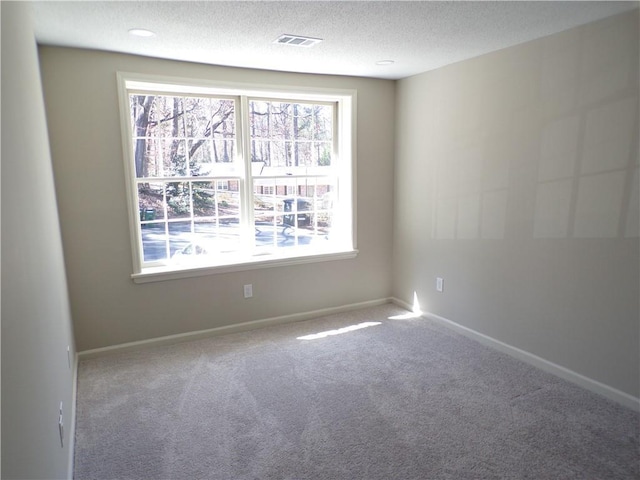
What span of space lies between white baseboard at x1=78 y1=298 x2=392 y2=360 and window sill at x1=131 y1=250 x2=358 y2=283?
0.50m

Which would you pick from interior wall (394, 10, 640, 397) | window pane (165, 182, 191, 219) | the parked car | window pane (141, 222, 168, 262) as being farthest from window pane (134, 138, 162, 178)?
interior wall (394, 10, 640, 397)

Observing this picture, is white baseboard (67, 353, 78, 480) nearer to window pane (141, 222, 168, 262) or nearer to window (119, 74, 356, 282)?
window (119, 74, 356, 282)

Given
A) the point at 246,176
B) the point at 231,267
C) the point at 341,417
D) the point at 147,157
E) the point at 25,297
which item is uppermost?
the point at 147,157

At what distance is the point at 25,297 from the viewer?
134 cm

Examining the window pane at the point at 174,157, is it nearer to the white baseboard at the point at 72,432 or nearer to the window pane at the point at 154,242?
the window pane at the point at 154,242

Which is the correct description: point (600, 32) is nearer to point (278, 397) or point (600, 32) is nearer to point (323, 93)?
point (323, 93)

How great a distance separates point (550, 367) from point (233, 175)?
2.90 m

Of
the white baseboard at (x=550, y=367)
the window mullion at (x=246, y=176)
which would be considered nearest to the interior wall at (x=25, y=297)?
the window mullion at (x=246, y=176)

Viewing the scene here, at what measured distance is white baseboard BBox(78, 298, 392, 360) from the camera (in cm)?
335

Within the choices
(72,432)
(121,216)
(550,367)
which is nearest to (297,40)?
(121,216)

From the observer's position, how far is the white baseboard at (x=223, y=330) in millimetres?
3348

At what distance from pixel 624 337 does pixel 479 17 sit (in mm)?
2057

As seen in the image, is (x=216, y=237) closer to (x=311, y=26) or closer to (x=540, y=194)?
(x=311, y=26)

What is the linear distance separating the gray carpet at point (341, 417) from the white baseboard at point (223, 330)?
0.25 feet
